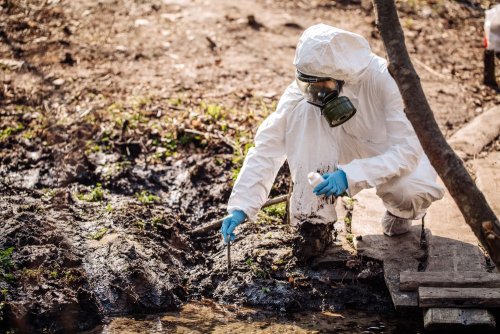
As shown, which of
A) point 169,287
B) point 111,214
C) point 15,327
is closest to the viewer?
point 15,327

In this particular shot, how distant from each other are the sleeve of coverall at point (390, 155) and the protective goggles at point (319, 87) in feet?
0.92

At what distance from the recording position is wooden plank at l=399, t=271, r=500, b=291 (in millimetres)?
4059

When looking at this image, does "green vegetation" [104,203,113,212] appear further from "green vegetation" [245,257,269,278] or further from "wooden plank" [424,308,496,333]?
"wooden plank" [424,308,496,333]

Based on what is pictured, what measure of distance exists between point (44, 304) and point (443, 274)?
221cm

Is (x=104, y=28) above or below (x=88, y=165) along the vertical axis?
above

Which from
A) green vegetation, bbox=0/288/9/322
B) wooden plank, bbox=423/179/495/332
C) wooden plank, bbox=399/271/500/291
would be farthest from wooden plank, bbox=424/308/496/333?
green vegetation, bbox=0/288/9/322

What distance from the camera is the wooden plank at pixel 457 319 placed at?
12.6ft

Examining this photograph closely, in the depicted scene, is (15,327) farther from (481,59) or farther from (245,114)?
(481,59)

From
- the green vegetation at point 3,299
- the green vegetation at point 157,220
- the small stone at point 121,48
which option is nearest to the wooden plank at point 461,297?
the green vegetation at point 157,220

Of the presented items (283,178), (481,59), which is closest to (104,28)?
(283,178)

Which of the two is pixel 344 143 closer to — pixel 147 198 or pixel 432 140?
pixel 432 140

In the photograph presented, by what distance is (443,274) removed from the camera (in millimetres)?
4160

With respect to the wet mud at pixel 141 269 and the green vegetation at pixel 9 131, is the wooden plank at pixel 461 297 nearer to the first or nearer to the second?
the wet mud at pixel 141 269

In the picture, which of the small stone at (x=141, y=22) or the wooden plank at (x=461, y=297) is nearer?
the wooden plank at (x=461, y=297)
